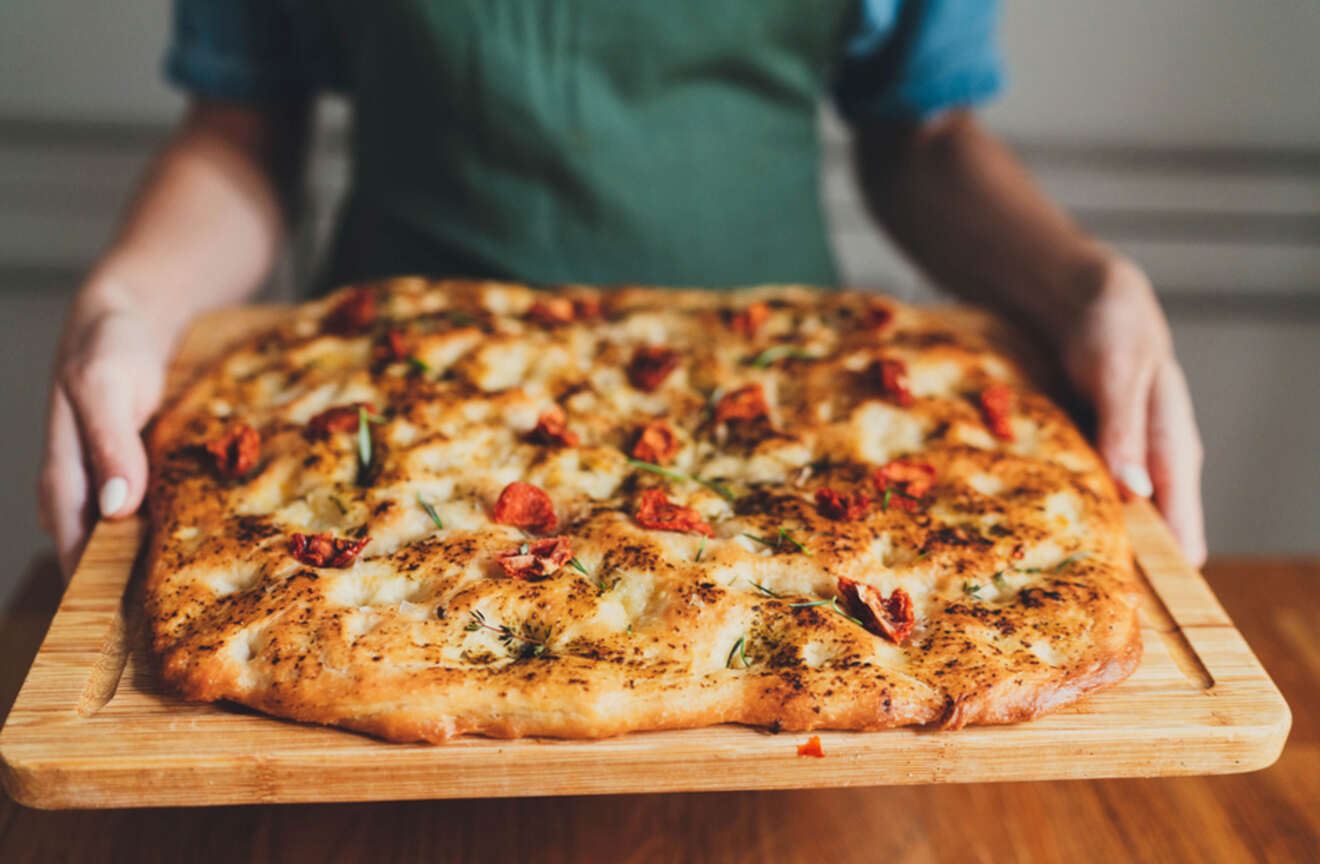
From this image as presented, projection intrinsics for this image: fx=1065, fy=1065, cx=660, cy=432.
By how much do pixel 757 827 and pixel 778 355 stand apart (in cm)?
43

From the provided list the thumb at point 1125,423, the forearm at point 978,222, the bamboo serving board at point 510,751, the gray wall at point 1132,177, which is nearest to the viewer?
the bamboo serving board at point 510,751

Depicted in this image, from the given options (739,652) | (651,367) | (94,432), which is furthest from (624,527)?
(94,432)

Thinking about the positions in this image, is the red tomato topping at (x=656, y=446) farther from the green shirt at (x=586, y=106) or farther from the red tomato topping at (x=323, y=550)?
the green shirt at (x=586, y=106)

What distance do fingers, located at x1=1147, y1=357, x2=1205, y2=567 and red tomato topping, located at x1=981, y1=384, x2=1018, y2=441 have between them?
0.41 feet

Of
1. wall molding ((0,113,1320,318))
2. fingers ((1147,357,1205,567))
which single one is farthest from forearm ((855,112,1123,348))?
wall molding ((0,113,1320,318))

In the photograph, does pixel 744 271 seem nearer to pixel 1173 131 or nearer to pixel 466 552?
pixel 466 552

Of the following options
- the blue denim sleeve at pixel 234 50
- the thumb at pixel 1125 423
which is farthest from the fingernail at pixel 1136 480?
the blue denim sleeve at pixel 234 50

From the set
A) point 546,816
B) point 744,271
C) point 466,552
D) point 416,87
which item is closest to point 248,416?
point 466,552

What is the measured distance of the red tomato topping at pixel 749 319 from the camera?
3.45 feet


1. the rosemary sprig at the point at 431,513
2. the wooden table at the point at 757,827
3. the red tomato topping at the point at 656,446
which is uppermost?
the red tomato topping at the point at 656,446

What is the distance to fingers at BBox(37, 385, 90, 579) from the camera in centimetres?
84

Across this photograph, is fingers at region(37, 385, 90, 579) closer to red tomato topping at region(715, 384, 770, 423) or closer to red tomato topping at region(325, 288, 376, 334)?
red tomato topping at region(325, 288, 376, 334)

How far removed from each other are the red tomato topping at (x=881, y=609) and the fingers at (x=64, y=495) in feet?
1.96

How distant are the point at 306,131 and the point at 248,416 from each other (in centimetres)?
73
